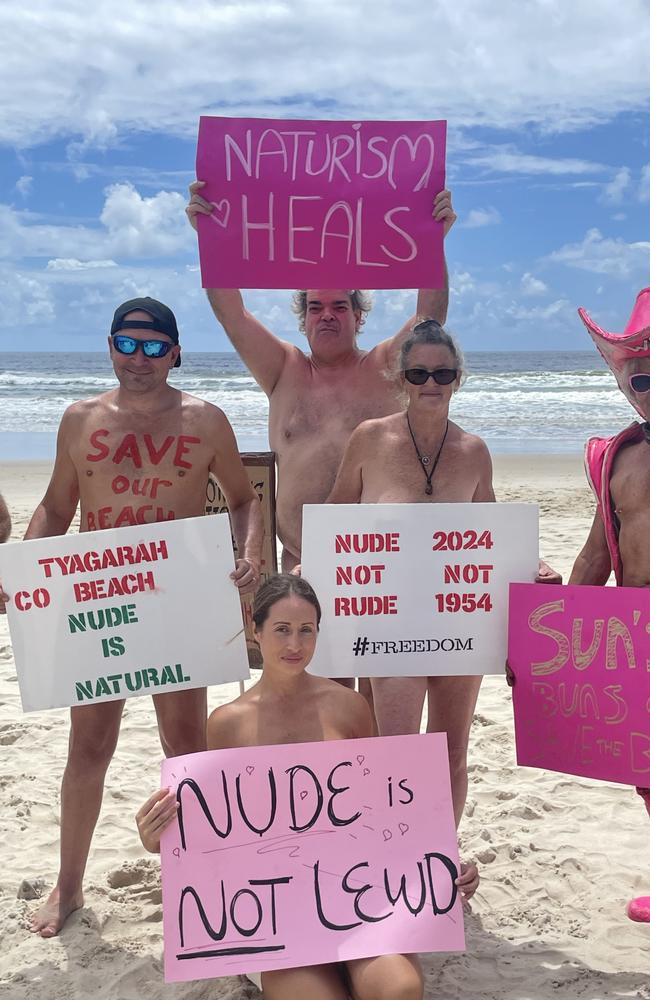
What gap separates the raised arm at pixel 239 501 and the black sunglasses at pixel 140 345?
301 mm

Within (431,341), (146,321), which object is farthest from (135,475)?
(431,341)

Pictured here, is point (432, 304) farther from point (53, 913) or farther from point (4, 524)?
point (53, 913)

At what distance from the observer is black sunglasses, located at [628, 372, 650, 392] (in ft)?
9.95

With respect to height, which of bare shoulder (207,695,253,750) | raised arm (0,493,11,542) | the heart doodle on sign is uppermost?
the heart doodle on sign

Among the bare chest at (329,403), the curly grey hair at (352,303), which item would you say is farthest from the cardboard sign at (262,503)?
the curly grey hair at (352,303)

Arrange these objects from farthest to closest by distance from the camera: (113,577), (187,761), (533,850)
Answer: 1. (533,850)
2. (113,577)
3. (187,761)

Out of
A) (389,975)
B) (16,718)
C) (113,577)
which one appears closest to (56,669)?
(113,577)

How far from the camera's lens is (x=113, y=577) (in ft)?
10.4

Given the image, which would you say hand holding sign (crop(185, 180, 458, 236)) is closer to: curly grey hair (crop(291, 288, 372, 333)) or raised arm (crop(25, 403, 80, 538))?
curly grey hair (crop(291, 288, 372, 333))

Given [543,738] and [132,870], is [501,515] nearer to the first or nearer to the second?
[543,738]

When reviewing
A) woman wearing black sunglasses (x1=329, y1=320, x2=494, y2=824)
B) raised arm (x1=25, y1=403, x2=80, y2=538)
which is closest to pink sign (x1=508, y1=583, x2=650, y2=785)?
woman wearing black sunglasses (x1=329, y1=320, x2=494, y2=824)

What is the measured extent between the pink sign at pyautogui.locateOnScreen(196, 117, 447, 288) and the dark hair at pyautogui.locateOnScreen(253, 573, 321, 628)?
1344 millimetres

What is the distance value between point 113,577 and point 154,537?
0.19 m

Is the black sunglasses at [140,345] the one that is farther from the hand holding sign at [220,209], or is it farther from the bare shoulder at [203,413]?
the hand holding sign at [220,209]
